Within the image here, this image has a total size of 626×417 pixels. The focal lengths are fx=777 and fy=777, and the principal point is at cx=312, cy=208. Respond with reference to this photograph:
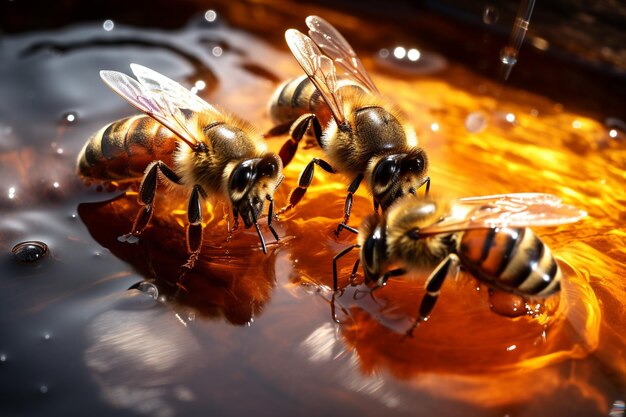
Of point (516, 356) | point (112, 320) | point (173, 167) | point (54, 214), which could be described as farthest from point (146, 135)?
point (516, 356)

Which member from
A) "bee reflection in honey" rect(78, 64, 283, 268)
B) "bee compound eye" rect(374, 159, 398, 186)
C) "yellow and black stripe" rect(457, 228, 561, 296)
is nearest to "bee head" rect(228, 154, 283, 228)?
"bee reflection in honey" rect(78, 64, 283, 268)

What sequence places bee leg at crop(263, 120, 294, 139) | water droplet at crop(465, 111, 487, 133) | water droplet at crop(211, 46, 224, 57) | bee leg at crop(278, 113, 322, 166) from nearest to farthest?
bee leg at crop(278, 113, 322, 166)
bee leg at crop(263, 120, 294, 139)
water droplet at crop(465, 111, 487, 133)
water droplet at crop(211, 46, 224, 57)

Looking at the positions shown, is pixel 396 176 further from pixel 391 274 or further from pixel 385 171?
pixel 391 274

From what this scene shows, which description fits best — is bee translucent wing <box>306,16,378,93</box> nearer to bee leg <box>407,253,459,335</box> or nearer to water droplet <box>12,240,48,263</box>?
bee leg <box>407,253,459,335</box>

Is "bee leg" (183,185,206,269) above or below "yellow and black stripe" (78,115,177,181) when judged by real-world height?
below

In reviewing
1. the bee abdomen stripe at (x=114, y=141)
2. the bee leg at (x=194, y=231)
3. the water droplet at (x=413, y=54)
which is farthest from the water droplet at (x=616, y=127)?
the bee abdomen stripe at (x=114, y=141)

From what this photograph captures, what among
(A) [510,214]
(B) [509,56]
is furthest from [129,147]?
(B) [509,56]

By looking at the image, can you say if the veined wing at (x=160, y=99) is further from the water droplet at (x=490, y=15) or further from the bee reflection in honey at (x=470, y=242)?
the water droplet at (x=490, y=15)
